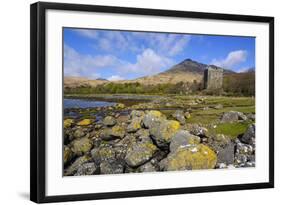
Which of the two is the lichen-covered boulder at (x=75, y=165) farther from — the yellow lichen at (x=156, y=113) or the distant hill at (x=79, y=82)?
the yellow lichen at (x=156, y=113)

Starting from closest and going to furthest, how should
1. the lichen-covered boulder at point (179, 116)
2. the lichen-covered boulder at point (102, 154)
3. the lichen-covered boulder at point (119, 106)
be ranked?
the lichen-covered boulder at point (102, 154)
the lichen-covered boulder at point (119, 106)
the lichen-covered boulder at point (179, 116)

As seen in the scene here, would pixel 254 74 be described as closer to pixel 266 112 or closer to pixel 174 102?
pixel 266 112

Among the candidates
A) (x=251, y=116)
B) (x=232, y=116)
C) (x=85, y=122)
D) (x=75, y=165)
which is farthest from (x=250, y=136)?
(x=75, y=165)

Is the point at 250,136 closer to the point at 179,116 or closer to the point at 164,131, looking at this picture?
the point at 179,116

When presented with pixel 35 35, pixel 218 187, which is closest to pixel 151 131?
pixel 218 187

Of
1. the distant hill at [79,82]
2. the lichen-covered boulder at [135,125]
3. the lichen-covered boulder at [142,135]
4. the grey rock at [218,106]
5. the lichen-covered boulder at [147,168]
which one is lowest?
the lichen-covered boulder at [147,168]

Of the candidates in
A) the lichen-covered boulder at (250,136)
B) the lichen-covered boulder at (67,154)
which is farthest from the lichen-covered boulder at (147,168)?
the lichen-covered boulder at (250,136)
